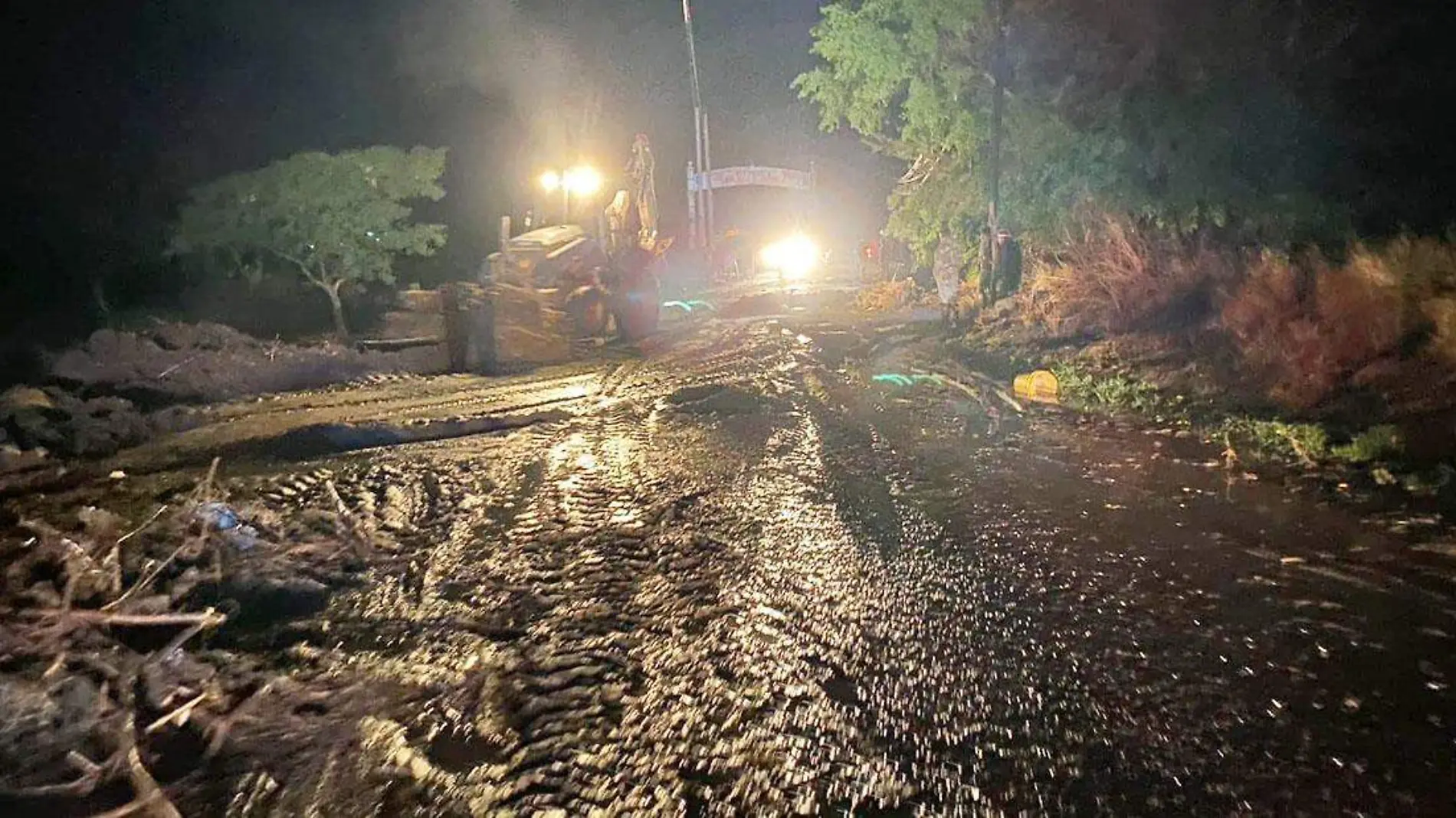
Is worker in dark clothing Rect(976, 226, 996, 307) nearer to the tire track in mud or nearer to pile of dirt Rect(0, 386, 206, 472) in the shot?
the tire track in mud

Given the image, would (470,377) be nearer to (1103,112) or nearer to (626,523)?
(626,523)

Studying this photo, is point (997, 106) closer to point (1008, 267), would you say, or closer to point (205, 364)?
point (1008, 267)

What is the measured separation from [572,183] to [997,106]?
1048 cm

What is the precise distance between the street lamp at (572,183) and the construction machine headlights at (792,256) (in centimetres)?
1995

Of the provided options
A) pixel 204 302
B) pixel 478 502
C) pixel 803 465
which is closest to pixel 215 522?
pixel 478 502

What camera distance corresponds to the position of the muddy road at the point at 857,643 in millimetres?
4078

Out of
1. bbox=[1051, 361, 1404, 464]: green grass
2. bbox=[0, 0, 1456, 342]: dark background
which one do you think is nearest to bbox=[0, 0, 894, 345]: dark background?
bbox=[0, 0, 1456, 342]: dark background

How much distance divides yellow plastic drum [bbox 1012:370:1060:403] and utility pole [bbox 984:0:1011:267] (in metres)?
6.47

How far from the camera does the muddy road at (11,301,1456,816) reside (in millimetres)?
4078

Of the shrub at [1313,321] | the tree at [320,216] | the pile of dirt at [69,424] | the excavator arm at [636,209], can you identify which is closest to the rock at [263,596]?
the pile of dirt at [69,424]

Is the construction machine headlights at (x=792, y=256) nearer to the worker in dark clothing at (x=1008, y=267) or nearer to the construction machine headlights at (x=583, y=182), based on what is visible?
the construction machine headlights at (x=583, y=182)

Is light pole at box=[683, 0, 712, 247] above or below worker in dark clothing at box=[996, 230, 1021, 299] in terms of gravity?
above

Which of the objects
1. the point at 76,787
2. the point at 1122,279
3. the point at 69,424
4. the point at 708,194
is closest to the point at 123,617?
the point at 76,787

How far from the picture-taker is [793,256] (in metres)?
42.3
